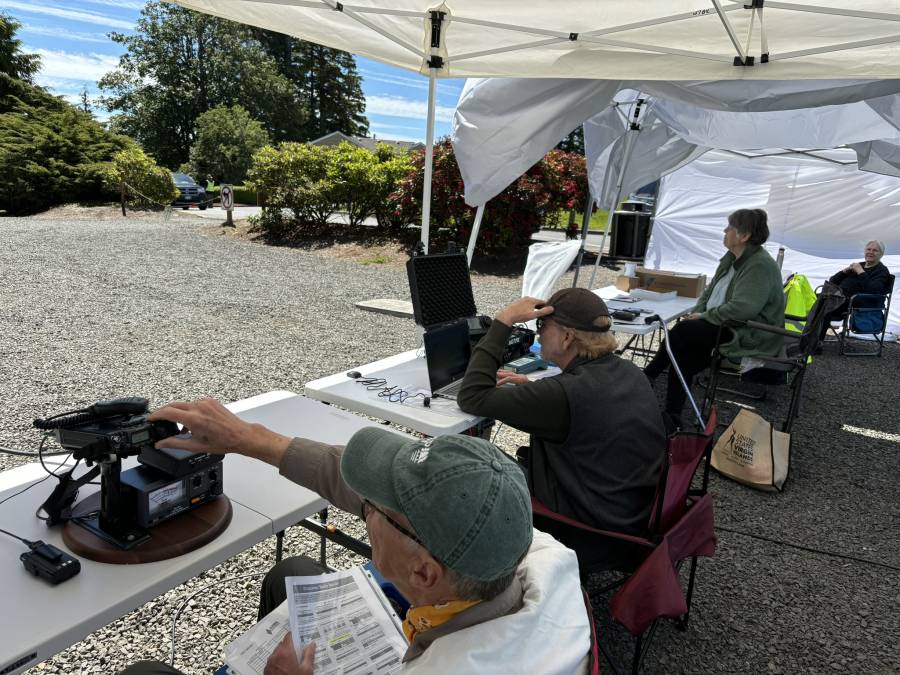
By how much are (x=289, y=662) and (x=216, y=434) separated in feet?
1.99

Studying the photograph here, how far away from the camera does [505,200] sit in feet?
38.2

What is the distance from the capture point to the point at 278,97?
37.5 meters

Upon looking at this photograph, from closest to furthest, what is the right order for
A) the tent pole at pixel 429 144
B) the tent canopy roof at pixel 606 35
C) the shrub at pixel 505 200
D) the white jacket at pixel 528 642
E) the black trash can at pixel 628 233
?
the white jacket at pixel 528 642 < the tent canopy roof at pixel 606 35 < the tent pole at pixel 429 144 < the black trash can at pixel 628 233 < the shrub at pixel 505 200

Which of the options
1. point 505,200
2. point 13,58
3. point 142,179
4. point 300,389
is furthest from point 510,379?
point 13,58

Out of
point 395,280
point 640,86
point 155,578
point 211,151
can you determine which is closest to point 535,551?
point 155,578

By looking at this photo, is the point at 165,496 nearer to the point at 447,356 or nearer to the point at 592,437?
the point at 592,437

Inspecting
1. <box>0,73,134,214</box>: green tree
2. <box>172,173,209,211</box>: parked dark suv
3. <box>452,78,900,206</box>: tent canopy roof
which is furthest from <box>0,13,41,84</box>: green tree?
<box>452,78,900,206</box>: tent canopy roof

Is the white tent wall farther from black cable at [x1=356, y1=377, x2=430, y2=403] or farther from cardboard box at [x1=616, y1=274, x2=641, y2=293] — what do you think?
black cable at [x1=356, y1=377, x2=430, y2=403]

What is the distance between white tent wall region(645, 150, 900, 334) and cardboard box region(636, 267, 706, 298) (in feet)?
11.8

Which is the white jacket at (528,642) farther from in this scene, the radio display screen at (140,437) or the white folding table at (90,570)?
the radio display screen at (140,437)

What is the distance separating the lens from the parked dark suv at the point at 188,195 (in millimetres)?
20234

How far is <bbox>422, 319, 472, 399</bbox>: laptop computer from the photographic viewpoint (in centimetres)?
253

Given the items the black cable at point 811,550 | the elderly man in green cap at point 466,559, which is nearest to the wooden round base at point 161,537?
the elderly man in green cap at point 466,559

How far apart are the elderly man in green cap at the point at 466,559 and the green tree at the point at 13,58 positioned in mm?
29342
